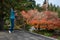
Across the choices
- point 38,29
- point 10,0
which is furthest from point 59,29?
point 10,0

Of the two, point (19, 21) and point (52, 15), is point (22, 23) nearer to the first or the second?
point (19, 21)

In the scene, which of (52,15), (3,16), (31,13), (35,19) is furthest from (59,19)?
(3,16)

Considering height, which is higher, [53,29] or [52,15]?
[52,15]

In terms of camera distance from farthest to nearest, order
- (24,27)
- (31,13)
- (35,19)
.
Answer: (24,27), (31,13), (35,19)

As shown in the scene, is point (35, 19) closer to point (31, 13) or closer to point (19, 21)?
point (31, 13)

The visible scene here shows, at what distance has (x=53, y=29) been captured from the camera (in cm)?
1494

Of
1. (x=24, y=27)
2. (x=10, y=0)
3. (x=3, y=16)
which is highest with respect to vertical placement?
(x=10, y=0)

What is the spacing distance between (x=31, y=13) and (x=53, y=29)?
2.41 metres

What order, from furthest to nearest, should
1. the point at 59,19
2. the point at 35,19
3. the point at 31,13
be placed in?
the point at 31,13, the point at 35,19, the point at 59,19

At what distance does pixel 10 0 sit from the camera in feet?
52.7

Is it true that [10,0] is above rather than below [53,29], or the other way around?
above

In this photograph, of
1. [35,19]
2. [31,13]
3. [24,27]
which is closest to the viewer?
[35,19]

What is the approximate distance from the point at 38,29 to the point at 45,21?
140 centimetres

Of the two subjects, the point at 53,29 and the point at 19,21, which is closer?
the point at 53,29
